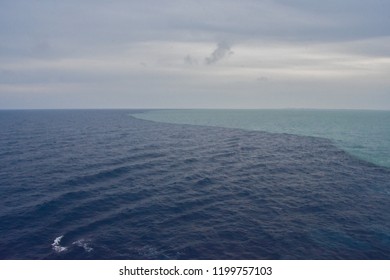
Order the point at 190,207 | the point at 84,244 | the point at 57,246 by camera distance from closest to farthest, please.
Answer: the point at 57,246 → the point at 84,244 → the point at 190,207

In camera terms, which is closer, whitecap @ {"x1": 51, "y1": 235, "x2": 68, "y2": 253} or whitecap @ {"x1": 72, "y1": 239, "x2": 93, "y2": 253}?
whitecap @ {"x1": 51, "y1": 235, "x2": 68, "y2": 253}

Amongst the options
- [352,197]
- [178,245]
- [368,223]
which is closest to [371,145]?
[352,197]

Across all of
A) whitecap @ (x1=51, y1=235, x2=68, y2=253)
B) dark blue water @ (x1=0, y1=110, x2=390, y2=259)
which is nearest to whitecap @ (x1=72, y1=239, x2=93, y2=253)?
dark blue water @ (x1=0, y1=110, x2=390, y2=259)

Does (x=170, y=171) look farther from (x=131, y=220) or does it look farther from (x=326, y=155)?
(x=326, y=155)

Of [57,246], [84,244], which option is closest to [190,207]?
[84,244]

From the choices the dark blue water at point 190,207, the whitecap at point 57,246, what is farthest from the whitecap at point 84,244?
the whitecap at point 57,246

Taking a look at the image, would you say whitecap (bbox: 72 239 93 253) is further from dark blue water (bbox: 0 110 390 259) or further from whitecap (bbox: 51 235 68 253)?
whitecap (bbox: 51 235 68 253)

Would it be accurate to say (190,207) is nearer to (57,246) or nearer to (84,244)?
(84,244)

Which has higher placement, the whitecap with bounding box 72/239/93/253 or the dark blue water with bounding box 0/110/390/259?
the dark blue water with bounding box 0/110/390/259

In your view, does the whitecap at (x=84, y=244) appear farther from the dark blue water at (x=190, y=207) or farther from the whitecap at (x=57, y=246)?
the whitecap at (x=57, y=246)

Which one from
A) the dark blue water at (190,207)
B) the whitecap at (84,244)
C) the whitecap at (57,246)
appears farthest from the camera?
the dark blue water at (190,207)
